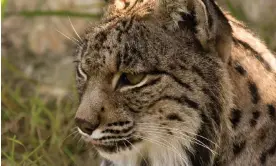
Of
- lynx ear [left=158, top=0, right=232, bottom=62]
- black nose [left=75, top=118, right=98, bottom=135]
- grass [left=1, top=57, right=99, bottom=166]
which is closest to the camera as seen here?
lynx ear [left=158, top=0, right=232, bottom=62]

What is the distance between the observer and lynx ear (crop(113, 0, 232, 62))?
3.69 metres

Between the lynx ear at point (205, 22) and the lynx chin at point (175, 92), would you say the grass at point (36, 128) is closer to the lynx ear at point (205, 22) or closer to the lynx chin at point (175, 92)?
the lynx chin at point (175, 92)

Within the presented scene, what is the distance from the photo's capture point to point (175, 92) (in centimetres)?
376

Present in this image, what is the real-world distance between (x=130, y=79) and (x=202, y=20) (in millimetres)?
440

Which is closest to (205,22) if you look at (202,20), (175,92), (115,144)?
(202,20)

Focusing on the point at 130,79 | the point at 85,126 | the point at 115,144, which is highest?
the point at 130,79

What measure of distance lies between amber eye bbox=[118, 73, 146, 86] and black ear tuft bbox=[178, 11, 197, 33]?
30 cm

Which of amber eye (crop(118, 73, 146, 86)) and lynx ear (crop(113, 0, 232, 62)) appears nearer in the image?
lynx ear (crop(113, 0, 232, 62))

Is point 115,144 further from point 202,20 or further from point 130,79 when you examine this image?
point 202,20

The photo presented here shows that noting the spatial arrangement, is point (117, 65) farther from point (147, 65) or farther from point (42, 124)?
point (42, 124)

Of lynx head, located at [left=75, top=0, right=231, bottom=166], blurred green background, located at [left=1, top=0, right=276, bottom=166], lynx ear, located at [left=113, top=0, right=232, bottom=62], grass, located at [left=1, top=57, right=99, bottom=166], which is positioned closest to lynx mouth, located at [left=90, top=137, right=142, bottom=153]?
lynx head, located at [left=75, top=0, right=231, bottom=166]

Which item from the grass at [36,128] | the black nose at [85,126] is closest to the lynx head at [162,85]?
the black nose at [85,126]

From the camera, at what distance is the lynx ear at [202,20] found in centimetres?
369

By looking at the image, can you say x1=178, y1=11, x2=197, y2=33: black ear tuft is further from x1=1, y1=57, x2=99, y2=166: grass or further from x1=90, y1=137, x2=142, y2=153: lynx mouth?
x1=1, y1=57, x2=99, y2=166: grass
